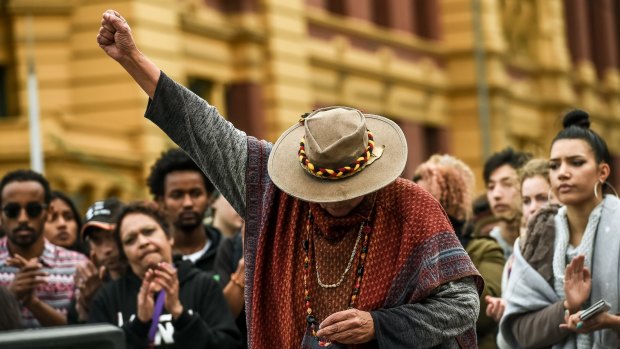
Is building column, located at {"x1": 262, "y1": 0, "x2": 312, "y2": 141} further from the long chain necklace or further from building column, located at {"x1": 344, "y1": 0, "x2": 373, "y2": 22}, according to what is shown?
the long chain necklace

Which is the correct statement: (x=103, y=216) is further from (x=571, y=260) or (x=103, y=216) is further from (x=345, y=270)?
(x=345, y=270)

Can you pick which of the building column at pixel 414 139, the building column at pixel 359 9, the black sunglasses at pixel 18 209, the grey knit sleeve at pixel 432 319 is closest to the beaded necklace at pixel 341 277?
the grey knit sleeve at pixel 432 319

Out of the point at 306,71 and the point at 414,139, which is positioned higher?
the point at 306,71

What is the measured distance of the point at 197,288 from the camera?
28.9 ft

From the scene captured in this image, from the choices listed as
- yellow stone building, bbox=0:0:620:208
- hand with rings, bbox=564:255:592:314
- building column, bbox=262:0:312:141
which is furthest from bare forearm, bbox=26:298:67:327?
building column, bbox=262:0:312:141

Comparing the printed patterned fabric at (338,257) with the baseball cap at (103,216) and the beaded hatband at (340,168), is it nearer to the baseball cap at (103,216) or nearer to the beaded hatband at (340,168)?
the beaded hatband at (340,168)

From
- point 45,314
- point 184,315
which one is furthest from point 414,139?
point 184,315

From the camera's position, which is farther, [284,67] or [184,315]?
[284,67]

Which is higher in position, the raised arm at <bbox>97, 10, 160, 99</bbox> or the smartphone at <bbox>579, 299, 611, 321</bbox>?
the raised arm at <bbox>97, 10, 160, 99</bbox>

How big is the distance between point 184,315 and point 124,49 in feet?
9.66

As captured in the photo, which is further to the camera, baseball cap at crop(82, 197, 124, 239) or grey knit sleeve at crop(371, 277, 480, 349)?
baseball cap at crop(82, 197, 124, 239)

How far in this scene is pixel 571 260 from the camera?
777 centimetres

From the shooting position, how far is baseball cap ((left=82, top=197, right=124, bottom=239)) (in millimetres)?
9969

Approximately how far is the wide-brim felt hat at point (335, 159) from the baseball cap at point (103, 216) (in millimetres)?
3981
